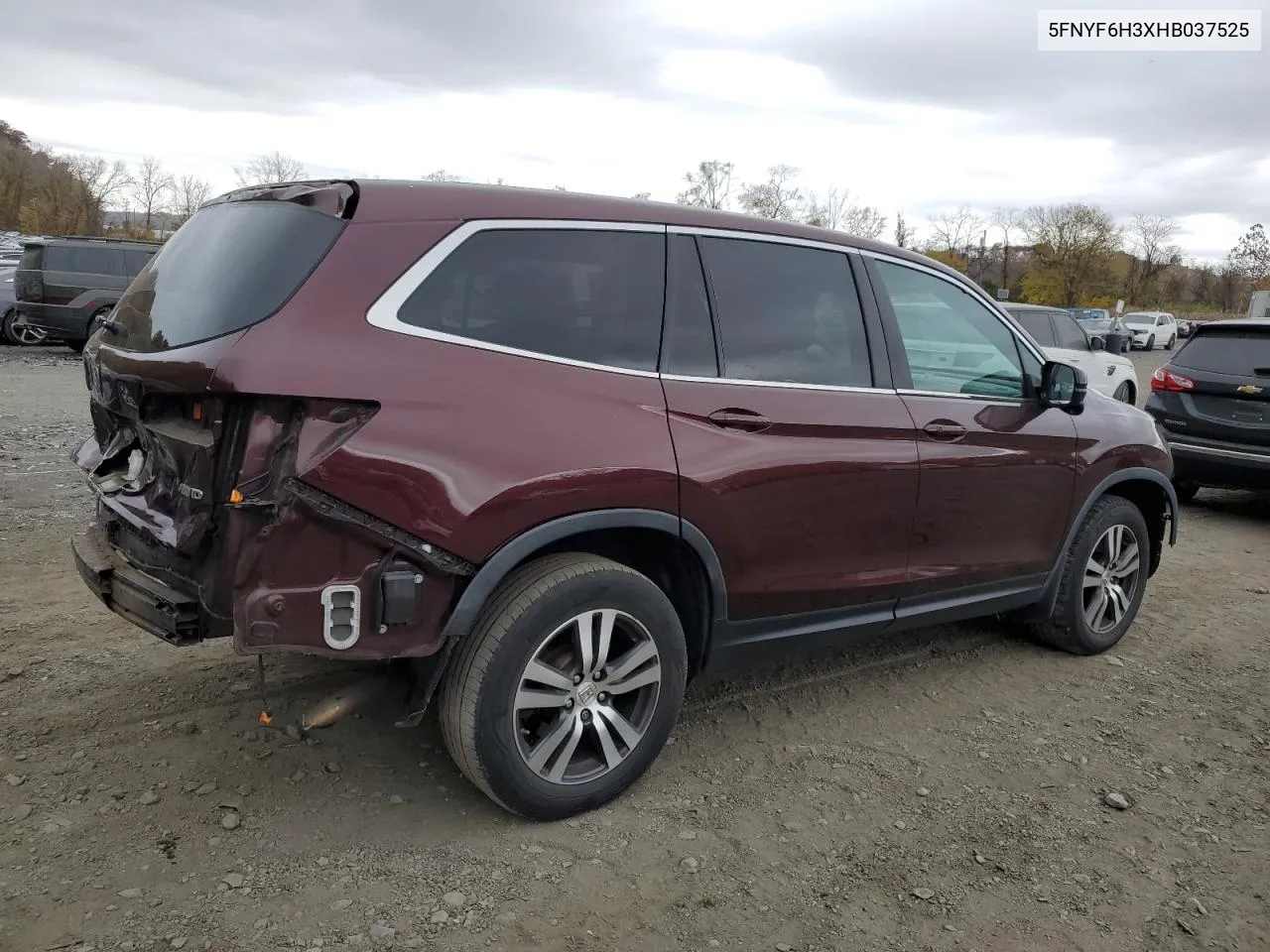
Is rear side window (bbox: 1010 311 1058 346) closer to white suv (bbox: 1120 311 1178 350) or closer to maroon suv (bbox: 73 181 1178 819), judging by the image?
maroon suv (bbox: 73 181 1178 819)

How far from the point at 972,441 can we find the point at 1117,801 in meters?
1.41

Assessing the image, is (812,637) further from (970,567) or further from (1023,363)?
(1023,363)

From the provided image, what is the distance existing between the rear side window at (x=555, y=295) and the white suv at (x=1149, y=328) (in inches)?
1659

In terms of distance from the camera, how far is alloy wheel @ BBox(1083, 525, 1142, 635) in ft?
15.6

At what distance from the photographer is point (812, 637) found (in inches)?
144

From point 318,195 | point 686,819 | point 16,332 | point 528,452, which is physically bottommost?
point 16,332

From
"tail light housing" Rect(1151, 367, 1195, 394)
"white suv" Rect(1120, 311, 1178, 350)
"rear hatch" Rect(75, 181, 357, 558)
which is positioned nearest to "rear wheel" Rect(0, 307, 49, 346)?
"rear hatch" Rect(75, 181, 357, 558)

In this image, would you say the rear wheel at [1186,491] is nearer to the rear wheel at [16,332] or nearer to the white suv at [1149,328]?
the rear wheel at [16,332]

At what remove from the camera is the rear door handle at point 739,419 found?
3254 millimetres

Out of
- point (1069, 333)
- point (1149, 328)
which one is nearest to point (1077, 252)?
point (1149, 328)

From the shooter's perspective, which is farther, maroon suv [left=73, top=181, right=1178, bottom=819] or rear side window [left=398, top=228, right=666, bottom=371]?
rear side window [left=398, top=228, right=666, bottom=371]

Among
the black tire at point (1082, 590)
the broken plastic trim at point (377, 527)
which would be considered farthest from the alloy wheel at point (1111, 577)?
the broken plastic trim at point (377, 527)

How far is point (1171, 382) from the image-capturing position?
8398 mm

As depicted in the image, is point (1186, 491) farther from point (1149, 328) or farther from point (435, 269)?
point (1149, 328)
